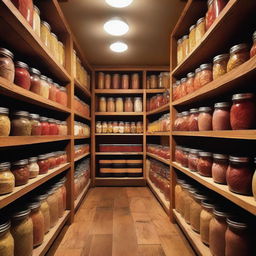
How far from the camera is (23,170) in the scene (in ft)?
3.95

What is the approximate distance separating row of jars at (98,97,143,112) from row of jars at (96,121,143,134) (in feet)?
0.75

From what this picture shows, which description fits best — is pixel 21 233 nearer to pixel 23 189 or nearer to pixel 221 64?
pixel 23 189

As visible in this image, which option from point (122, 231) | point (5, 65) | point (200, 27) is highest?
point (200, 27)

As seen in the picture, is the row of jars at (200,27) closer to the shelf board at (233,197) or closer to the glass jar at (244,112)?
the glass jar at (244,112)

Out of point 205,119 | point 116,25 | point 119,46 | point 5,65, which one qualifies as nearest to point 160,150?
point 205,119

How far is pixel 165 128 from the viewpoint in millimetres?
2430

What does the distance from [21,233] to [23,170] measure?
34cm

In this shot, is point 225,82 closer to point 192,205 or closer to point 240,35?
point 240,35

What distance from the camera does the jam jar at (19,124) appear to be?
115 cm

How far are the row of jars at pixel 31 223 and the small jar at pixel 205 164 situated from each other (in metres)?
1.12

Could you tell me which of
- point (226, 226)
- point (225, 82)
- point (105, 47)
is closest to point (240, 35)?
point (225, 82)

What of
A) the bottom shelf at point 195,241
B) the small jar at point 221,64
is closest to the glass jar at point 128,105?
the bottom shelf at point 195,241

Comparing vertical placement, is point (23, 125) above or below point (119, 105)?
below

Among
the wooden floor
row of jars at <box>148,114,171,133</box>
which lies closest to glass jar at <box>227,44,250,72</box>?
row of jars at <box>148,114,171,133</box>
